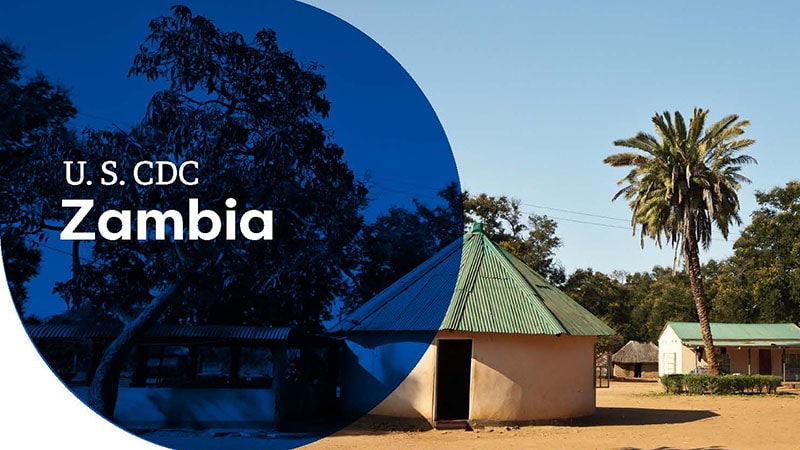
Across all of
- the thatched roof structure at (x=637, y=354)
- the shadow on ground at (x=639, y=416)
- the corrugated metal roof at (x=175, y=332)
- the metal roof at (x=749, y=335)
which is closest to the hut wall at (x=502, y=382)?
the shadow on ground at (x=639, y=416)

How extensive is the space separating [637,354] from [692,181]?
85.9 ft

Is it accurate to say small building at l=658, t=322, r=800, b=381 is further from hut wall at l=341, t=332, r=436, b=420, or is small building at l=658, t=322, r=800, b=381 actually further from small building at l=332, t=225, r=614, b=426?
hut wall at l=341, t=332, r=436, b=420

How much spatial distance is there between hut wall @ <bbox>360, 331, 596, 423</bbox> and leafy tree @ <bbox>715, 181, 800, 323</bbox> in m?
33.3

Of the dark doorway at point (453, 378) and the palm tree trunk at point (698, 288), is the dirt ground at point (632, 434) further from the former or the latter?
the palm tree trunk at point (698, 288)

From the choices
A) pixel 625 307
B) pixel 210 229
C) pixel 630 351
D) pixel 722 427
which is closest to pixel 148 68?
pixel 210 229

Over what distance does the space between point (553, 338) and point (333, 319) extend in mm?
7892

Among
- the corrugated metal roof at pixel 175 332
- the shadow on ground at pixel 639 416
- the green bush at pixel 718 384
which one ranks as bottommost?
the shadow on ground at pixel 639 416

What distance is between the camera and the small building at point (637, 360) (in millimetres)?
57906

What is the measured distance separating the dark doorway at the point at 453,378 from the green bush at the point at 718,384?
15084mm

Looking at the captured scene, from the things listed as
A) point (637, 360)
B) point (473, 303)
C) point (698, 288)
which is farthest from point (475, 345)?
point (637, 360)

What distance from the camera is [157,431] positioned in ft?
45.7

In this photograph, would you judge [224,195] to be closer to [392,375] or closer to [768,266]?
[392,375]

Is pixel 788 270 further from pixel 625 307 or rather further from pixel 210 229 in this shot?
pixel 210 229

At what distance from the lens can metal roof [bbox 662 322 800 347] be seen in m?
44.8
